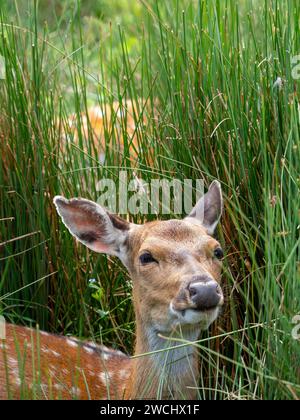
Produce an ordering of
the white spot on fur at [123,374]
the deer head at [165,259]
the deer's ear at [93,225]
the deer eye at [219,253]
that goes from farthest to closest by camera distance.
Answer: the white spot on fur at [123,374] < the deer's ear at [93,225] < the deer eye at [219,253] < the deer head at [165,259]

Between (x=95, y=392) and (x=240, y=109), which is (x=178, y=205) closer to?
(x=240, y=109)

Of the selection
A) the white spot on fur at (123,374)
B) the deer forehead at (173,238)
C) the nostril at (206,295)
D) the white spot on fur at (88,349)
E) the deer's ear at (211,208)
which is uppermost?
the deer's ear at (211,208)

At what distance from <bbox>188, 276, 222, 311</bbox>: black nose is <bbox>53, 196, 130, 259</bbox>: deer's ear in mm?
730

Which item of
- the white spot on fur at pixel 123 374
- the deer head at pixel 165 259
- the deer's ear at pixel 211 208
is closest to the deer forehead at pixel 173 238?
the deer head at pixel 165 259

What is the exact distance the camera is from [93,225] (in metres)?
4.55

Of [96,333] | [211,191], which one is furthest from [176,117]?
[96,333]

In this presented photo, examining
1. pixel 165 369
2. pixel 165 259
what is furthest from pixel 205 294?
pixel 165 369

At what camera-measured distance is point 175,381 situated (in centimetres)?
433

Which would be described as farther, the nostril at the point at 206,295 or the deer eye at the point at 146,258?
the deer eye at the point at 146,258

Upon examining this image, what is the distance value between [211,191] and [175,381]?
0.78 meters

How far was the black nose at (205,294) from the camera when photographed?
389 centimetres

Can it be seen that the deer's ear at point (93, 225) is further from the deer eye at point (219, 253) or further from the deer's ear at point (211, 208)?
the deer eye at point (219, 253)

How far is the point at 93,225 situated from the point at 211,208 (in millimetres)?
480

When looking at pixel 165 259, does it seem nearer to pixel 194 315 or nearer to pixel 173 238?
pixel 173 238
